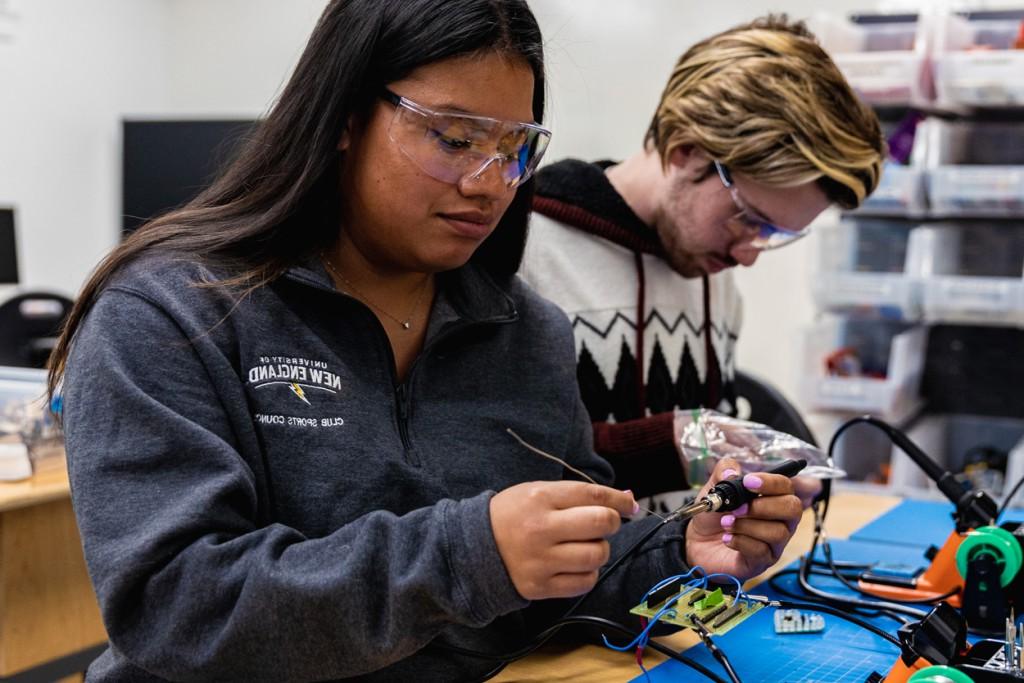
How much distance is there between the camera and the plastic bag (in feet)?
4.62

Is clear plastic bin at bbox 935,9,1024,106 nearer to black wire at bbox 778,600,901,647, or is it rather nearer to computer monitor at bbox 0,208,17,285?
black wire at bbox 778,600,901,647

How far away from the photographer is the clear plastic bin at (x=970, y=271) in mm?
2475

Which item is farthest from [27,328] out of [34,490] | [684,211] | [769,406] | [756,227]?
[756,227]

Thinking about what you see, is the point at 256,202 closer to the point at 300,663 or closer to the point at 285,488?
the point at 285,488

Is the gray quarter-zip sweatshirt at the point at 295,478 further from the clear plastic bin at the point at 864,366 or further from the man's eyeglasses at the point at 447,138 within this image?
the clear plastic bin at the point at 864,366

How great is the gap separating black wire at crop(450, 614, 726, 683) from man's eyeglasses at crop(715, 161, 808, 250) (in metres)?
0.73

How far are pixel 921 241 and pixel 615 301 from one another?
112 centimetres

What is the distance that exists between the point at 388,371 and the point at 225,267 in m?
0.19

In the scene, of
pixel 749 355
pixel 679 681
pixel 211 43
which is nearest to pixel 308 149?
pixel 679 681

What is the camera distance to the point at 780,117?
158 centimetres

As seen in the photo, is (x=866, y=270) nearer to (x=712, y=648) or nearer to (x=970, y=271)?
(x=970, y=271)

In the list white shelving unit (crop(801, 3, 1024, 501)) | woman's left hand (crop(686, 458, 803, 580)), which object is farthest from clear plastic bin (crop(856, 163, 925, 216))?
woman's left hand (crop(686, 458, 803, 580))

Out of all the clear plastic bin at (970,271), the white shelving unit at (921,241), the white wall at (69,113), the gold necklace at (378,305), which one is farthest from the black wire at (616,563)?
the white wall at (69,113)

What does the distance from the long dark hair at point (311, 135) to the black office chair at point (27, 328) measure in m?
2.46
